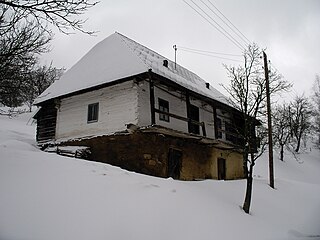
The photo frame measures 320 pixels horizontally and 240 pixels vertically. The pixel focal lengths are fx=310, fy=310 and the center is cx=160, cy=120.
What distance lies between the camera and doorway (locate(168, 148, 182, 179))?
584 inches

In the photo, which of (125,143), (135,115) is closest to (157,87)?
(135,115)

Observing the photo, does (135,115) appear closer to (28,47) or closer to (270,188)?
(28,47)

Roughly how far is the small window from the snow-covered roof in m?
1.02

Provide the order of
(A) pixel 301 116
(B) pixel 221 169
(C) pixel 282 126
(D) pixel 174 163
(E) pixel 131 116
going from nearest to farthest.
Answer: (E) pixel 131 116 → (D) pixel 174 163 → (B) pixel 221 169 → (C) pixel 282 126 → (A) pixel 301 116

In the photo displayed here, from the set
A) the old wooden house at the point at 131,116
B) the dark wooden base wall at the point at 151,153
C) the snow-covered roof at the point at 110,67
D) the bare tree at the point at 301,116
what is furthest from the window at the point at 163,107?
the bare tree at the point at 301,116

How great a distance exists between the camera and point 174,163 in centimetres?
1521

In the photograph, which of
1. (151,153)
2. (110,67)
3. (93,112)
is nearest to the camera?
(151,153)

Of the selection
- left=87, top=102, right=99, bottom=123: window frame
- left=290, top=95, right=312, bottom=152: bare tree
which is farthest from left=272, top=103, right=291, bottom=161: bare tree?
left=87, top=102, right=99, bottom=123: window frame

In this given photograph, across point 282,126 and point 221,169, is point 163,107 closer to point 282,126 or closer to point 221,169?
point 221,169

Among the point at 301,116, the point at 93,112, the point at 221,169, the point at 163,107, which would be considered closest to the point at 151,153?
the point at 163,107

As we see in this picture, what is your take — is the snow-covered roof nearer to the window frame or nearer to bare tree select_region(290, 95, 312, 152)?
the window frame

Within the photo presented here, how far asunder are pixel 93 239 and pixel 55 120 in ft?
43.0

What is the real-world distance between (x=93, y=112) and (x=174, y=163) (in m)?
4.75

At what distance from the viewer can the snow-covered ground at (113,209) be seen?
18.7 ft
